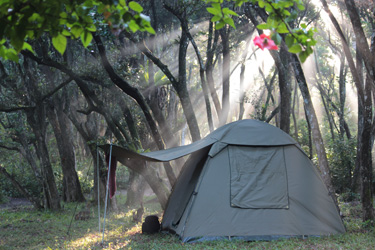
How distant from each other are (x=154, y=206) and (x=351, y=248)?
8239 mm

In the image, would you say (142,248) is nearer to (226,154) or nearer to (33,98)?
(226,154)

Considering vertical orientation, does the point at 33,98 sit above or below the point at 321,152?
above

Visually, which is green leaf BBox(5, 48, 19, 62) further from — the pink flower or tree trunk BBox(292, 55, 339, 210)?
tree trunk BBox(292, 55, 339, 210)

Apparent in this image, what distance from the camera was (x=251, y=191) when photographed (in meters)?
7.59

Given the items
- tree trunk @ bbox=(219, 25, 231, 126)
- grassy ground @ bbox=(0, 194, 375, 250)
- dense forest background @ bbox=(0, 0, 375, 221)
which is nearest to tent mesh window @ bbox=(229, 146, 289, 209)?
grassy ground @ bbox=(0, 194, 375, 250)

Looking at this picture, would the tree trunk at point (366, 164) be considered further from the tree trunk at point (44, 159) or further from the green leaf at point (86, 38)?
the tree trunk at point (44, 159)

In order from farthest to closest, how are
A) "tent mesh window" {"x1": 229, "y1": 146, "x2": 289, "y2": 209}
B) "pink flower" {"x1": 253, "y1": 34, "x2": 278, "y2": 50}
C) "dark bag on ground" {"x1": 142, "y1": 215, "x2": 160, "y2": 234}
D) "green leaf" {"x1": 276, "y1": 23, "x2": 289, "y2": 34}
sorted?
1. "dark bag on ground" {"x1": 142, "y1": 215, "x2": 160, "y2": 234}
2. "tent mesh window" {"x1": 229, "y1": 146, "x2": 289, "y2": 209}
3. "green leaf" {"x1": 276, "y1": 23, "x2": 289, "y2": 34}
4. "pink flower" {"x1": 253, "y1": 34, "x2": 278, "y2": 50}

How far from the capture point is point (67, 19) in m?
2.83

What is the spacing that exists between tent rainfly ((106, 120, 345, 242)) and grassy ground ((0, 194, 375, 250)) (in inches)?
10.3

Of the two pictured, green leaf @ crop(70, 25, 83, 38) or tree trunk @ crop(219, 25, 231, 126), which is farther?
tree trunk @ crop(219, 25, 231, 126)

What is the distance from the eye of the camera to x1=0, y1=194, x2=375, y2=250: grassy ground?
6.90 metres

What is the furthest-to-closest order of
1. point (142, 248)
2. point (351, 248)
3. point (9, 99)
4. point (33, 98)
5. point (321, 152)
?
point (9, 99) → point (33, 98) → point (321, 152) → point (142, 248) → point (351, 248)

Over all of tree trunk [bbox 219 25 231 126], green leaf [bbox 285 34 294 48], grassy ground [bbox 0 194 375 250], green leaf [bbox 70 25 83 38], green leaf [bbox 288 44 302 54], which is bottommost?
grassy ground [bbox 0 194 375 250]

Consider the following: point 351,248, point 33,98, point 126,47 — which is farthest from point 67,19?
point 126,47
